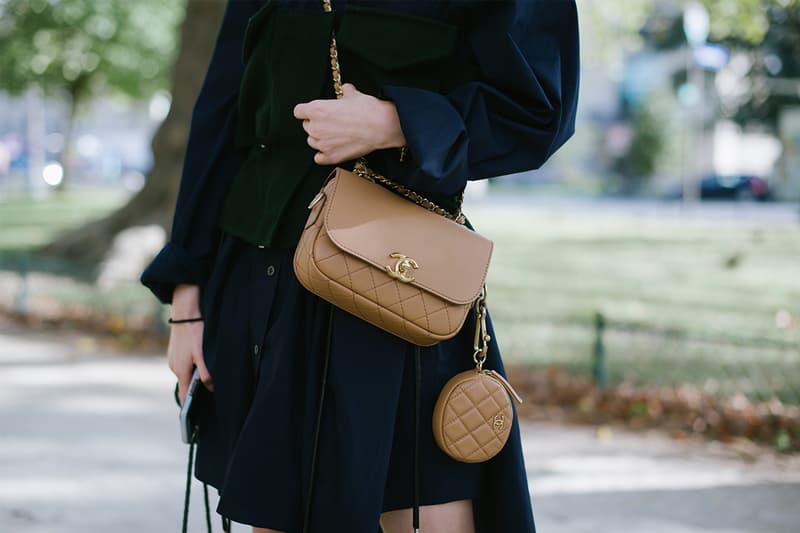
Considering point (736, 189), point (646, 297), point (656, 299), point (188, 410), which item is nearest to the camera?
point (188, 410)

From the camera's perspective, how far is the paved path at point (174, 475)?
3.95m

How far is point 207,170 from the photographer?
74.1 inches

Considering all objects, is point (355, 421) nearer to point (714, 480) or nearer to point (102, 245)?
point (714, 480)

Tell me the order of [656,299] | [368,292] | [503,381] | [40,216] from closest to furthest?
[368,292]
[503,381]
[656,299]
[40,216]

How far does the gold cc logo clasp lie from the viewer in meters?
1.49

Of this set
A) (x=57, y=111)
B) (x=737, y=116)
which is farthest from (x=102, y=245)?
(x=57, y=111)

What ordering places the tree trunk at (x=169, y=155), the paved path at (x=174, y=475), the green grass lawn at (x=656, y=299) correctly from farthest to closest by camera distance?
the tree trunk at (x=169, y=155), the green grass lawn at (x=656, y=299), the paved path at (x=174, y=475)

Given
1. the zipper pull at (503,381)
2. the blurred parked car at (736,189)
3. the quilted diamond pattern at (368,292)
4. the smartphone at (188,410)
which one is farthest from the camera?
the blurred parked car at (736,189)

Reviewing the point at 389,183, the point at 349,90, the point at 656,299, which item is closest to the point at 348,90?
the point at 349,90

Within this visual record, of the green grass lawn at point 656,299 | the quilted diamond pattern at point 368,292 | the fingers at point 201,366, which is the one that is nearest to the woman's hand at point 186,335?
the fingers at point 201,366

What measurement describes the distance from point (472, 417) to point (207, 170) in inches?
29.6

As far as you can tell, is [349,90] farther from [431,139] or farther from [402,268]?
[402,268]

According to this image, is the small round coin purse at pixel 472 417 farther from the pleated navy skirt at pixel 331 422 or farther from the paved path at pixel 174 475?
the paved path at pixel 174 475

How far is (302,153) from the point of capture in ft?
5.47
